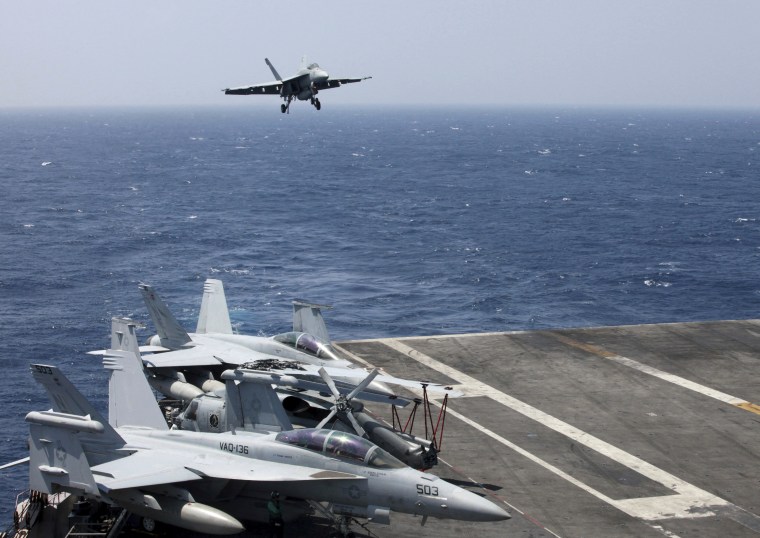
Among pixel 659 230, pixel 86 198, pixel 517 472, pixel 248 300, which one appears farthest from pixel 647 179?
pixel 517 472

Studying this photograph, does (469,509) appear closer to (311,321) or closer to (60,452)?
(60,452)

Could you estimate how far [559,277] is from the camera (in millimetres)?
79812

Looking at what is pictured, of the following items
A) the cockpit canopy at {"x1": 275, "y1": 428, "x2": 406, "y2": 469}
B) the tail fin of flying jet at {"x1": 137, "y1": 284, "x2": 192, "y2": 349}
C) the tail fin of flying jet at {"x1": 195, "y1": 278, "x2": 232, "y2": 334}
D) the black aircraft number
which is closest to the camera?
the black aircraft number

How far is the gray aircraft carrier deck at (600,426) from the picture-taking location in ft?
87.0

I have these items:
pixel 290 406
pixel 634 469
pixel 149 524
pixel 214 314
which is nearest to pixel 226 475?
pixel 149 524

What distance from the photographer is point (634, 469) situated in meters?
30.0

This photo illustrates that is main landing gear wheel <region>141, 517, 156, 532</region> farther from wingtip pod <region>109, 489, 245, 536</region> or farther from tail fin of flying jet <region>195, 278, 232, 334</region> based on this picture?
tail fin of flying jet <region>195, 278, 232, 334</region>

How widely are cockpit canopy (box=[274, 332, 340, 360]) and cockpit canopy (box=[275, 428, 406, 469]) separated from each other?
891 cm

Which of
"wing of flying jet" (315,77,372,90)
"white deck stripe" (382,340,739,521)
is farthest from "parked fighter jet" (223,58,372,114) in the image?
"white deck stripe" (382,340,739,521)

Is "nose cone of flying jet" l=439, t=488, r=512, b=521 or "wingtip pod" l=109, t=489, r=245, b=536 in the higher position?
"nose cone of flying jet" l=439, t=488, r=512, b=521

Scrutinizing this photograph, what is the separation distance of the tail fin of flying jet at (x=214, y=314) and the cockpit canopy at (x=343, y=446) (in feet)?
51.8

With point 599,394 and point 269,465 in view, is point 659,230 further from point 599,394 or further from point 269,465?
point 269,465

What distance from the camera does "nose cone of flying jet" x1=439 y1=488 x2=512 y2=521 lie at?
22.4m

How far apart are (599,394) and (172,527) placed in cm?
2007
